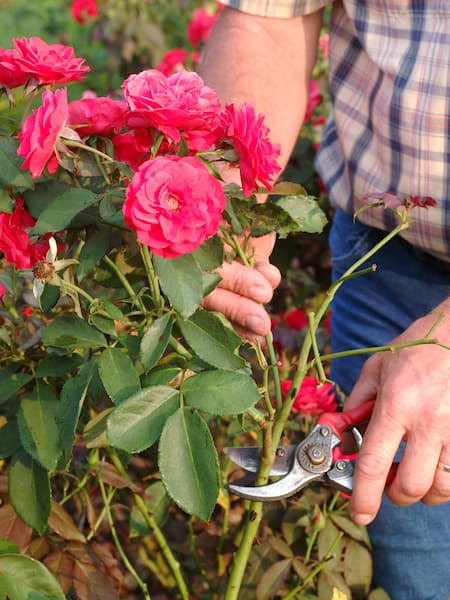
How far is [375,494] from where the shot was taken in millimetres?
1281

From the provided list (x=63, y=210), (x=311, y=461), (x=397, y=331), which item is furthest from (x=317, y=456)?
(x=397, y=331)

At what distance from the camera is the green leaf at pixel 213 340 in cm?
111

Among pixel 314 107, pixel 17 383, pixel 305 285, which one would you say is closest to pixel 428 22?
pixel 17 383

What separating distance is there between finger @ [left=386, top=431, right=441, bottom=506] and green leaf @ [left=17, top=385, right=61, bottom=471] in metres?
0.52

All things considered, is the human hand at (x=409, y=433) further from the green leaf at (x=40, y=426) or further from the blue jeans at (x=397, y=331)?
the blue jeans at (x=397, y=331)

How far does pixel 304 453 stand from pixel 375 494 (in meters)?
0.14

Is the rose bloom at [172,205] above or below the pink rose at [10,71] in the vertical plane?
below

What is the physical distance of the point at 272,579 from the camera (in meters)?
1.57

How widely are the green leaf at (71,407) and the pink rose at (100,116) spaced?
324 millimetres

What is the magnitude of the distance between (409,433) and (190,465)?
1.33 ft

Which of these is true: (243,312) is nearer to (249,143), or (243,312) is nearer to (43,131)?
(249,143)

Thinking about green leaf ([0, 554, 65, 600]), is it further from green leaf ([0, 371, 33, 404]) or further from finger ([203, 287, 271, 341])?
finger ([203, 287, 271, 341])

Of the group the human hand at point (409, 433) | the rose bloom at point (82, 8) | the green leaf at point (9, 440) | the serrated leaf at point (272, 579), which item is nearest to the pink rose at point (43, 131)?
the green leaf at point (9, 440)

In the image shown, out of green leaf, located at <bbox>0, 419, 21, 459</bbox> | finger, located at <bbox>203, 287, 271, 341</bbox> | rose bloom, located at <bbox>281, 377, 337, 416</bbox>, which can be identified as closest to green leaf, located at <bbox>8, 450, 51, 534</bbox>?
green leaf, located at <bbox>0, 419, 21, 459</bbox>
